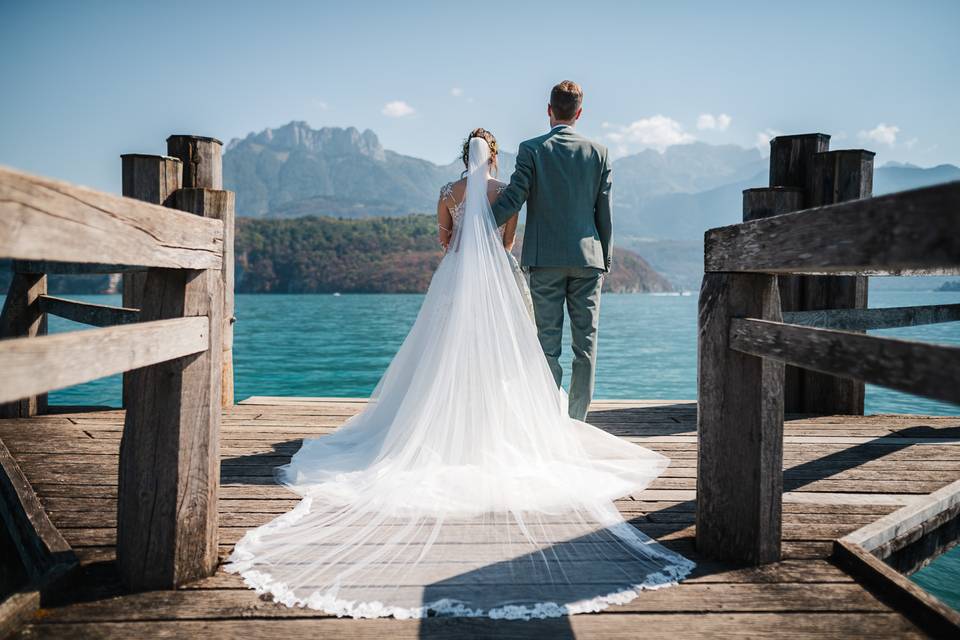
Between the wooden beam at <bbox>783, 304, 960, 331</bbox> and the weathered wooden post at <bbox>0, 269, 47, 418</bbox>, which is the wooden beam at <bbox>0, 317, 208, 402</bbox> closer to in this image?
the weathered wooden post at <bbox>0, 269, 47, 418</bbox>

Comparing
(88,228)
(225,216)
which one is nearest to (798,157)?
(225,216)

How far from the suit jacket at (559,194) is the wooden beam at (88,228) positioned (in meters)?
2.34

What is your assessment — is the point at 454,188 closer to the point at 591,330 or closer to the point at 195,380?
the point at 591,330

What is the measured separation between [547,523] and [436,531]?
19.6 inches

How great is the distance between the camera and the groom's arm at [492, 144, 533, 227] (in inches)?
162

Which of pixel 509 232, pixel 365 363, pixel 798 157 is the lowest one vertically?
pixel 365 363

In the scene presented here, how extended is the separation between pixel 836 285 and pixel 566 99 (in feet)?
8.93

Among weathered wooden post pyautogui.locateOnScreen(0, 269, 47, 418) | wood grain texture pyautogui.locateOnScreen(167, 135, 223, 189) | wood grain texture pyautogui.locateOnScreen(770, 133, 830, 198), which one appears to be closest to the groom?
wood grain texture pyautogui.locateOnScreen(770, 133, 830, 198)

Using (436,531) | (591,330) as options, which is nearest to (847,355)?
(436,531)

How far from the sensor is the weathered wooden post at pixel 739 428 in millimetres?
2354

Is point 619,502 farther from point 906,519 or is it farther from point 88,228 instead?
point 88,228

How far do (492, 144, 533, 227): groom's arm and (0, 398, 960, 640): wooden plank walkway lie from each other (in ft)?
5.97

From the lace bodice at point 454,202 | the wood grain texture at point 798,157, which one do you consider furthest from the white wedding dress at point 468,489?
the wood grain texture at point 798,157

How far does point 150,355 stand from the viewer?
1.90 m
